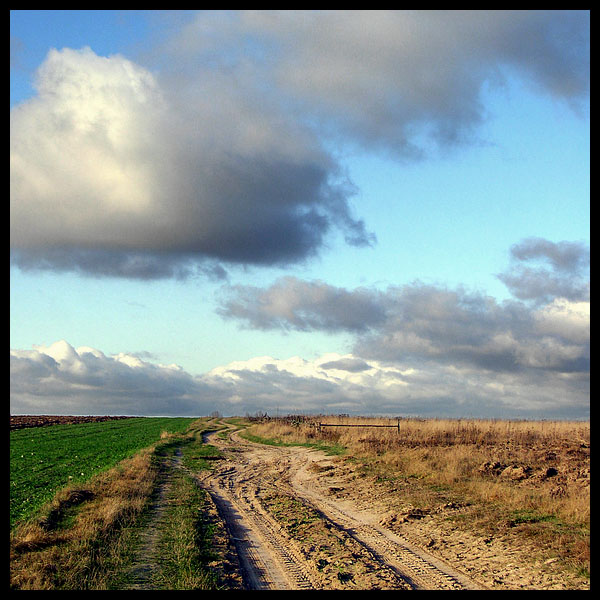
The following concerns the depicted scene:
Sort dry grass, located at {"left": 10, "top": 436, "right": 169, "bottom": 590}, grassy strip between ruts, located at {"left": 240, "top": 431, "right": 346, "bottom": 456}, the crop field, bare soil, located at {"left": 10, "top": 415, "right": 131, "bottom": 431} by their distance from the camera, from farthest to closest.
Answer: bare soil, located at {"left": 10, "top": 415, "right": 131, "bottom": 431}
grassy strip between ruts, located at {"left": 240, "top": 431, "right": 346, "bottom": 456}
the crop field
dry grass, located at {"left": 10, "top": 436, "right": 169, "bottom": 590}

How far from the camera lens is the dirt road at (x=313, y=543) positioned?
9312 millimetres

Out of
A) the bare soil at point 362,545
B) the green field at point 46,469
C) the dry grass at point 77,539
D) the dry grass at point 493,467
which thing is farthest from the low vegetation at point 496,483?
the green field at point 46,469

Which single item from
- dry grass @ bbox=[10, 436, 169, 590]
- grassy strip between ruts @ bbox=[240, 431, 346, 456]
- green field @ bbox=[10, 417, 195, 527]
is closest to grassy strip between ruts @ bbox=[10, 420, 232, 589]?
dry grass @ bbox=[10, 436, 169, 590]

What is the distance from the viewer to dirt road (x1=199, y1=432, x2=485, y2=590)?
9.31 meters

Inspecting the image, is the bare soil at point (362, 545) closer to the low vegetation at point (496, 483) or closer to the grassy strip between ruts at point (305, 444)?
the low vegetation at point (496, 483)

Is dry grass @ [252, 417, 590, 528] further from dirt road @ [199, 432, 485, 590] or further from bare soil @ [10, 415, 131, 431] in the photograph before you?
bare soil @ [10, 415, 131, 431]

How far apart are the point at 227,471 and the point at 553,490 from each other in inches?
554

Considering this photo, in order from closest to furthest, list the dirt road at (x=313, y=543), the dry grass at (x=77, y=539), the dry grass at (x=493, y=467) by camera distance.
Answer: the dry grass at (x=77, y=539) < the dirt road at (x=313, y=543) < the dry grass at (x=493, y=467)

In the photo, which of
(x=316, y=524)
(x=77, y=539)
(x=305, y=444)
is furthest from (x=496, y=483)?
(x=305, y=444)

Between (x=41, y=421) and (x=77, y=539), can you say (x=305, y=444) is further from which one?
(x=41, y=421)

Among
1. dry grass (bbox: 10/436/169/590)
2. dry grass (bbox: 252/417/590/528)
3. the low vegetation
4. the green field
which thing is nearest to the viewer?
dry grass (bbox: 10/436/169/590)

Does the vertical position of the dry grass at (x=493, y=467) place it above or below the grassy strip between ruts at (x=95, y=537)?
below

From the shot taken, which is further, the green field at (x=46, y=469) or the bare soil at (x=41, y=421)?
the bare soil at (x=41, y=421)
